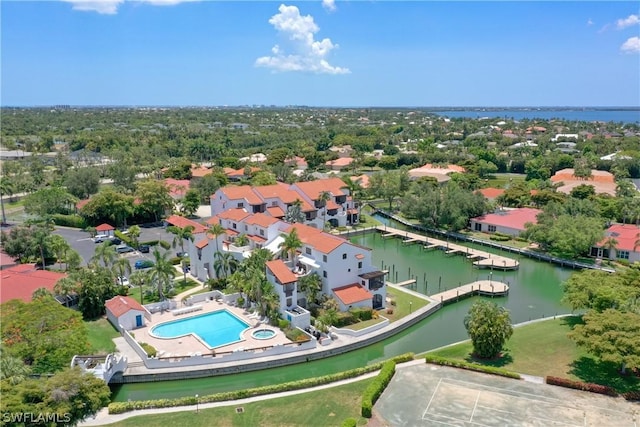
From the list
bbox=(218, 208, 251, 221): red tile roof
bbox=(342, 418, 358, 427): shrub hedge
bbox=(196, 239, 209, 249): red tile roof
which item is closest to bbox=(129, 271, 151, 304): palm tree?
bbox=(196, 239, 209, 249): red tile roof

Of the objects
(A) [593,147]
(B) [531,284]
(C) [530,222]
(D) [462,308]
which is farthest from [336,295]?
(A) [593,147]

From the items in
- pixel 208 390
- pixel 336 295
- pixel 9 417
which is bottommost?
pixel 208 390

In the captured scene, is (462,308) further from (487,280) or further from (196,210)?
(196,210)

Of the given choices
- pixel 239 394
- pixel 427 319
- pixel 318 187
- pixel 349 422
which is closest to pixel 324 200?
pixel 318 187

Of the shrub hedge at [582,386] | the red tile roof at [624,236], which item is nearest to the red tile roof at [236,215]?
the shrub hedge at [582,386]

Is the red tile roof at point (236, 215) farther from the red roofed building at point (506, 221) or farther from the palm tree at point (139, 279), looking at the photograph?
the red roofed building at point (506, 221)

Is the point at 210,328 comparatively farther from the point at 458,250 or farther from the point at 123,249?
the point at 458,250

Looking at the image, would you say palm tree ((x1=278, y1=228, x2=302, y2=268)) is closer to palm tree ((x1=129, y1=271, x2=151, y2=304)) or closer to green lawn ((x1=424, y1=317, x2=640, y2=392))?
palm tree ((x1=129, y1=271, x2=151, y2=304))
